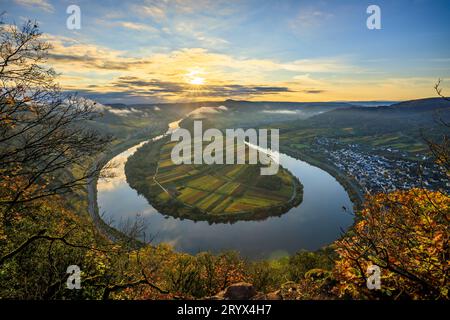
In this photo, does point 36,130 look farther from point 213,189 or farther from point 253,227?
point 213,189

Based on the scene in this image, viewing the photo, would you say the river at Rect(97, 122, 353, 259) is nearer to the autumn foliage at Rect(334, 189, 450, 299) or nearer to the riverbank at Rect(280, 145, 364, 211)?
the riverbank at Rect(280, 145, 364, 211)

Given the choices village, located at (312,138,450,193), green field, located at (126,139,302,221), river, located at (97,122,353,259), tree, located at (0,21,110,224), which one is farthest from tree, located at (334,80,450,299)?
village, located at (312,138,450,193)
